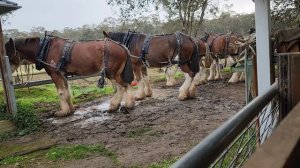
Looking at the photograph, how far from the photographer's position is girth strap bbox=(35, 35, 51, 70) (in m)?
7.28

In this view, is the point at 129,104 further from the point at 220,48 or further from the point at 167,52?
the point at 220,48

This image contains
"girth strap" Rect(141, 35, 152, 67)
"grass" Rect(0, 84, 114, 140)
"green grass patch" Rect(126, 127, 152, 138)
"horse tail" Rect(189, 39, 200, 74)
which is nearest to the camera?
"green grass patch" Rect(126, 127, 152, 138)

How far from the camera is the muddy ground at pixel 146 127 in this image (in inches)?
178

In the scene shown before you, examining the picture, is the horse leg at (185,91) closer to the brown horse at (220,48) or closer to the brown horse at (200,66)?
the brown horse at (200,66)

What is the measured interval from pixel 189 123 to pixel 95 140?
172cm

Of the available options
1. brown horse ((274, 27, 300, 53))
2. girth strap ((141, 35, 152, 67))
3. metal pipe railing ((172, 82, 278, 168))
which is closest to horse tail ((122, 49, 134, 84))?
girth strap ((141, 35, 152, 67))

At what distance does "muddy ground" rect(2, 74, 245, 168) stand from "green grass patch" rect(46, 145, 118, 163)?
117 millimetres

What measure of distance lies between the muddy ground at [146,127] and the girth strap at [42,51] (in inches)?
48.1

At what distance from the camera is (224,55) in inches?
492

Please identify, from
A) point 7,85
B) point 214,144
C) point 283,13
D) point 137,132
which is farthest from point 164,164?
point 283,13

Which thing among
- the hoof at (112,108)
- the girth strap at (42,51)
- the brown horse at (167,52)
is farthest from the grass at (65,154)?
the brown horse at (167,52)

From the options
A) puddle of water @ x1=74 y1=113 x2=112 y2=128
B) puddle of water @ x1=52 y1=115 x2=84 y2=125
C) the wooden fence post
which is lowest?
puddle of water @ x1=74 y1=113 x2=112 y2=128

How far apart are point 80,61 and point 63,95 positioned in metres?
0.79

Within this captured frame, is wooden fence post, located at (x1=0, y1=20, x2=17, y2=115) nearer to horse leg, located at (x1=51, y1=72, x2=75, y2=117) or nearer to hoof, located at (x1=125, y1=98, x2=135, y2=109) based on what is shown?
horse leg, located at (x1=51, y1=72, x2=75, y2=117)
